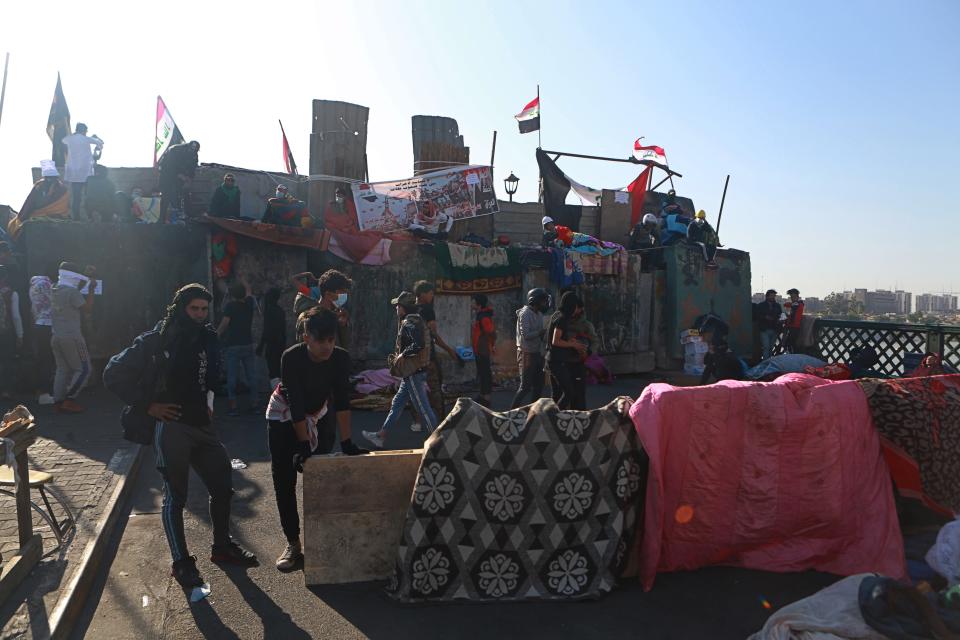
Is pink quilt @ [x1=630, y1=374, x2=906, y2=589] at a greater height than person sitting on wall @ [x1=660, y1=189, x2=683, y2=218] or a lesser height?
lesser

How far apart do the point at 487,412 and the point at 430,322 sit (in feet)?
12.3

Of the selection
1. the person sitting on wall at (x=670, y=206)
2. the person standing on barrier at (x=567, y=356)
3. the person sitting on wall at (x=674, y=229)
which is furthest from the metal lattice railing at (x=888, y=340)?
the person standing on barrier at (x=567, y=356)

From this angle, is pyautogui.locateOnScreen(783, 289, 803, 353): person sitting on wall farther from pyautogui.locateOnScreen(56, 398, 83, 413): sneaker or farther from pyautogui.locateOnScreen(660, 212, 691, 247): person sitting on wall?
pyautogui.locateOnScreen(56, 398, 83, 413): sneaker

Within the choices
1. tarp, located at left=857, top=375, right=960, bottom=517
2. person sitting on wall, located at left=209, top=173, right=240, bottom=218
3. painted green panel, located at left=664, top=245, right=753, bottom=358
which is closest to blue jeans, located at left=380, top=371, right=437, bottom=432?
tarp, located at left=857, top=375, right=960, bottom=517

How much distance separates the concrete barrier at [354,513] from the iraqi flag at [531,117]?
13503 mm

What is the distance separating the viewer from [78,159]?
11312mm

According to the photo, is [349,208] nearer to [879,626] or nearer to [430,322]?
[430,322]

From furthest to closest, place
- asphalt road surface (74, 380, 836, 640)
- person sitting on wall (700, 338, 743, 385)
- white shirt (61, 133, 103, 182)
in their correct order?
white shirt (61, 133, 103, 182)
person sitting on wall (700, 338, 743, 385)
asphalt road surface (74, 380, 836, 640)

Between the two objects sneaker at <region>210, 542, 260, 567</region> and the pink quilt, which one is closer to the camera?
the pink quilt

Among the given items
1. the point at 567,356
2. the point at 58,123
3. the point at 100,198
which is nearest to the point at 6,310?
the point at 100,198

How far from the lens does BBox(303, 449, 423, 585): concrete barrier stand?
4.21 m

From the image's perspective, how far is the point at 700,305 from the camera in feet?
50.0

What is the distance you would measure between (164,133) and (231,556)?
11.1m

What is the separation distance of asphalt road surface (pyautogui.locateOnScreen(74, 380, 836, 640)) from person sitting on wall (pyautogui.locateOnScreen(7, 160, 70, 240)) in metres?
8.43
